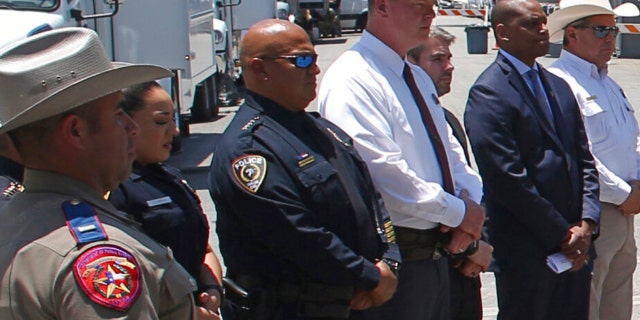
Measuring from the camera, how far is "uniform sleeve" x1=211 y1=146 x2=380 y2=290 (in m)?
2.91

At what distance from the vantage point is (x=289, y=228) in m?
2.90

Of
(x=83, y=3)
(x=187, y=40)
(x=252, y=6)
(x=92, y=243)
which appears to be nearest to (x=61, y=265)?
(x=92, y=243)

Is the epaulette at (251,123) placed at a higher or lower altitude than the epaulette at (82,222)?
lower

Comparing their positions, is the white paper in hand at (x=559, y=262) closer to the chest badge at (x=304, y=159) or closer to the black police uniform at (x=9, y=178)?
the chest badge at (x=304, y=159)

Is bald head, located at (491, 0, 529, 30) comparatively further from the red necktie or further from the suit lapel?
the red necktie

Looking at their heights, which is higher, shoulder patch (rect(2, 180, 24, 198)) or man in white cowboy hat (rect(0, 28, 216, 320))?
man in white cowboy hat (rect(0, 28, 216, 320))

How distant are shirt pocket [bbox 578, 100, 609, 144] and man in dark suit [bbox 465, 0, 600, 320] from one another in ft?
0.76

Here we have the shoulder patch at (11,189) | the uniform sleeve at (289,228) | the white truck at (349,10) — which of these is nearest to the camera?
the shoulder patch at (11,189)

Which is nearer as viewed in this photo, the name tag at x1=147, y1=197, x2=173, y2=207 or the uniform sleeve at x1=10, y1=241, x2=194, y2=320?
the uniform sleeve at x1=10, y1=241, x2=194, y2=320

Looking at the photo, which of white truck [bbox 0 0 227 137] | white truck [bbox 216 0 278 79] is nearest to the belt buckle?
white truck [bbox 0 0 227 137]

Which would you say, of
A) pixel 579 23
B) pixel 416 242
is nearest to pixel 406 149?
pixel 416 242

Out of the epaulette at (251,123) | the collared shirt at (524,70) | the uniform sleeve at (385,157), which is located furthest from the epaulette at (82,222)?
the collared shirt at (524,70)

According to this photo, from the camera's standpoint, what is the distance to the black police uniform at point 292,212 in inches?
115

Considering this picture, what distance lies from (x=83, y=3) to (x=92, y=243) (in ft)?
26.6
